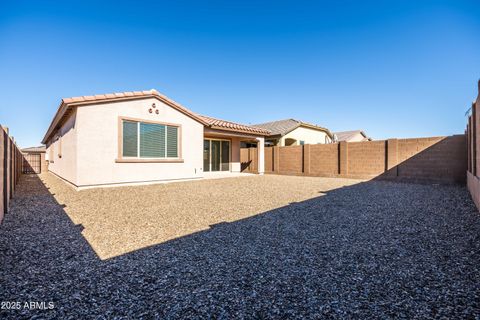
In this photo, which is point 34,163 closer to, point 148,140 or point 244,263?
point 148,140

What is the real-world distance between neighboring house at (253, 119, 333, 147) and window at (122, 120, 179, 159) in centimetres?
1099

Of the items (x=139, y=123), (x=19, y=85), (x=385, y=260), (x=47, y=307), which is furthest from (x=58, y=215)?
(x=19, y=85)

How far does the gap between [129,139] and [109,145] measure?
33.2 inches

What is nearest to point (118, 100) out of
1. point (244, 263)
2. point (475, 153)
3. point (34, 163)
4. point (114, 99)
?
point (114, 99)

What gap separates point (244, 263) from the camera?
2.88 m

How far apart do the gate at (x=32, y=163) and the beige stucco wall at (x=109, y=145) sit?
56.9ft

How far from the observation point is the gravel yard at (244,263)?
2.03 metres

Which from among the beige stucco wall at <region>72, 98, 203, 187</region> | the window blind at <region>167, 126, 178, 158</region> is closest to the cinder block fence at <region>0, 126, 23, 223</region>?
the beige stucco wall at <region>72, 98, 203, 187</region>

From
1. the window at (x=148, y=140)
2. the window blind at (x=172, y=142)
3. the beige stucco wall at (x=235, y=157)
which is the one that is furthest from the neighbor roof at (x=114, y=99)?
the beige stucco wall at (x=235, y=157)

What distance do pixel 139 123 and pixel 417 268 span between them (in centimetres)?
1064

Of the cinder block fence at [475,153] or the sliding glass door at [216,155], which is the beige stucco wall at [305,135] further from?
the cinder block fence at [475,153]

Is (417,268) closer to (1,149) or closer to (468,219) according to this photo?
(468,219)

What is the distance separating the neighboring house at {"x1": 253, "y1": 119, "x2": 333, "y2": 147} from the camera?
69.6 ft

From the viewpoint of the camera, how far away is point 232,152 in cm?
1695
